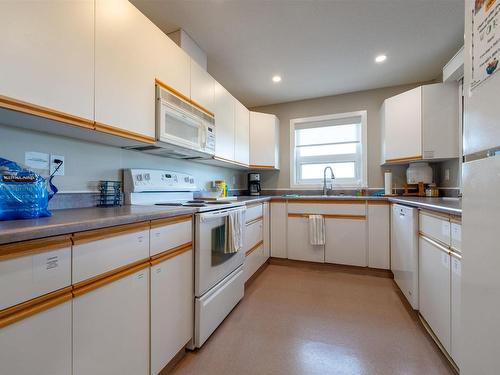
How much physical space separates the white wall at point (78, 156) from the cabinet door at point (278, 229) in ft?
5.12

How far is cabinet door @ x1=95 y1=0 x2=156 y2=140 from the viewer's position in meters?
1.15

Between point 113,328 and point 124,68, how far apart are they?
1312 mm

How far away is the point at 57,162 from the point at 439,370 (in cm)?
239

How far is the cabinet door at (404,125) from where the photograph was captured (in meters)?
2.48

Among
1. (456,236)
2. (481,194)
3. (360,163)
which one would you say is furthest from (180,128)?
(360,163)

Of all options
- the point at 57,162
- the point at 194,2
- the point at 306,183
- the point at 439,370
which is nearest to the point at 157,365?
the point at 57,162

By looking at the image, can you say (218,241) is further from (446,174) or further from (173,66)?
(446,174)

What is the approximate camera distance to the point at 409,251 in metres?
1.78

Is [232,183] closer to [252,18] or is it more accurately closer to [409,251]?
[252,18]

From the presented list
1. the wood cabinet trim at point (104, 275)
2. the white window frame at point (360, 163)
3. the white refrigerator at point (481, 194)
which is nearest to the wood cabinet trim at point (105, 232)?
the wood cabinet trim at point (104, 275)

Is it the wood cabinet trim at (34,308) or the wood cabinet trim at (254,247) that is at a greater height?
the wood cabinet trim at (34,308)

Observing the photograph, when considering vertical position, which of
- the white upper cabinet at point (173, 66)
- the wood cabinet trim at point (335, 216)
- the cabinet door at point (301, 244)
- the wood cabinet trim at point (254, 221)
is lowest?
the cabinet door at point (301, 244)

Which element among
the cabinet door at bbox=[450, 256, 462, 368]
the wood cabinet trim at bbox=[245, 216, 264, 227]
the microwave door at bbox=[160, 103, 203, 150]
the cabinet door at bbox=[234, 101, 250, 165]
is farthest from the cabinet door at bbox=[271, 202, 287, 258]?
the cabinet door at bbox=[450, 256, 462, 368]

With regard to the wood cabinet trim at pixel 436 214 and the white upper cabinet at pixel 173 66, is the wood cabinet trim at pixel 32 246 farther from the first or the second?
the wood cabinet trim at pixel 436 214
